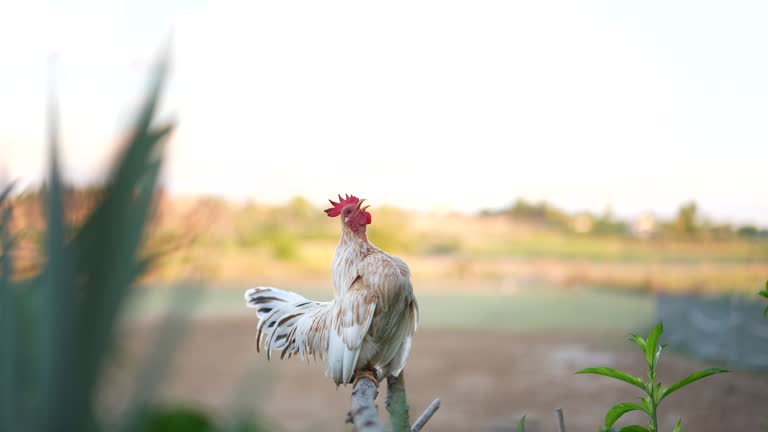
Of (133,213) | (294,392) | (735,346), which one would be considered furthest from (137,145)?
(294,392)

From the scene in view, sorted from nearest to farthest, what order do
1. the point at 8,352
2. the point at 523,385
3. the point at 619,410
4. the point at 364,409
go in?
the point at 8,352, the point at 364,409, the point at 619,410, the point at 523,385

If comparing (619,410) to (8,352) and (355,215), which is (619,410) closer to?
(355,215)

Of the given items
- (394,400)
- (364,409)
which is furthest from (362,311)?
(364,409)

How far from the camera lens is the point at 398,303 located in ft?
4.45

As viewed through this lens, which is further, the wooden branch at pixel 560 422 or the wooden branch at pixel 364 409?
the wooden branch at pixel 560 422

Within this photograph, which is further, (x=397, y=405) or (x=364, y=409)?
(x=397, y=405)

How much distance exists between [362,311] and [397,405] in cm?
19

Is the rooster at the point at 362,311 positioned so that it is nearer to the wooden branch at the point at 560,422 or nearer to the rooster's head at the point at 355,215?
the rooster's head at the point at 355,215

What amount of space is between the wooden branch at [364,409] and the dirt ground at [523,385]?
2.10 metres

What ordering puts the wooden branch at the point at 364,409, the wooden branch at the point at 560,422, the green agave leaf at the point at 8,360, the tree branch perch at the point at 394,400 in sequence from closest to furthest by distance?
the green agave leaf at the point at 8,360 → the wooden branch at the point at 364,409 → the tree branch perch at the point at 394,400 → the wooden branch at the point at 560,422

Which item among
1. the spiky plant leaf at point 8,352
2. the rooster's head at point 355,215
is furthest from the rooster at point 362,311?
the spiky plant leaf at point 8,352

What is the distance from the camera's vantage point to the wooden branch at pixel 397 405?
1171mm

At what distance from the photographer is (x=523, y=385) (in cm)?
967

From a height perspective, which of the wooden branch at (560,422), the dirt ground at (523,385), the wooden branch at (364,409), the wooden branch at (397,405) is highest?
the wooden branch at (364,409)
